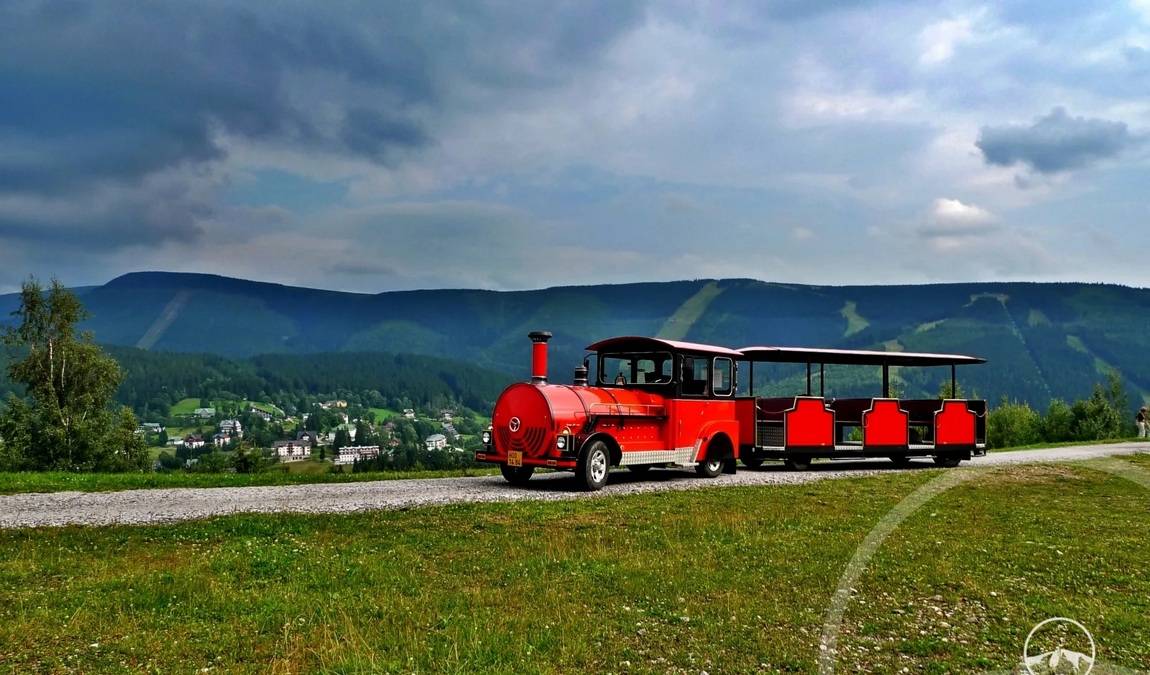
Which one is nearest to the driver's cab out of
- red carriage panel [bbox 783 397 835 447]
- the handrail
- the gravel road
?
the handrail

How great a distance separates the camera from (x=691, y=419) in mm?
24938

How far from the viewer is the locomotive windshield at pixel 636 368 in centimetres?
2481

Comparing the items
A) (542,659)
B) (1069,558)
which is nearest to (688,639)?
(542,659)

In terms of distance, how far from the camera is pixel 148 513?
1672 cm

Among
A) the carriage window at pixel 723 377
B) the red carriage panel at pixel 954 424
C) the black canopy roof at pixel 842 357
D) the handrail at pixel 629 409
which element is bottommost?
the red carriage panel at pixel 954 424

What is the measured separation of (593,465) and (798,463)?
11.3 m

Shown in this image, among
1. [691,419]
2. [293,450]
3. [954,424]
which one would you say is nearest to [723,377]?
[691,419]

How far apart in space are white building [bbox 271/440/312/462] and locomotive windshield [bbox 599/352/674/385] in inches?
4857

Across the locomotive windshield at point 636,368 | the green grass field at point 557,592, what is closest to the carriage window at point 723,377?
the locomotive windshield at point 636,368

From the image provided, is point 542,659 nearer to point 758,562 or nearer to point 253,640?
point 253,640

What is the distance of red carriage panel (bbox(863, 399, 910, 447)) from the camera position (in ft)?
97.4

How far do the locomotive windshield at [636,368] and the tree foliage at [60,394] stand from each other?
4336 cm

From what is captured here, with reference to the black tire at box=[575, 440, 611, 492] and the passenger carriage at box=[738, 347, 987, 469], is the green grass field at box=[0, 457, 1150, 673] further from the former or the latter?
the passenger carriage at box=[738, 347, 987, 469]

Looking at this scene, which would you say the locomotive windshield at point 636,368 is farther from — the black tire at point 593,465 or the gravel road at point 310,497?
the black tire at point 593,465
